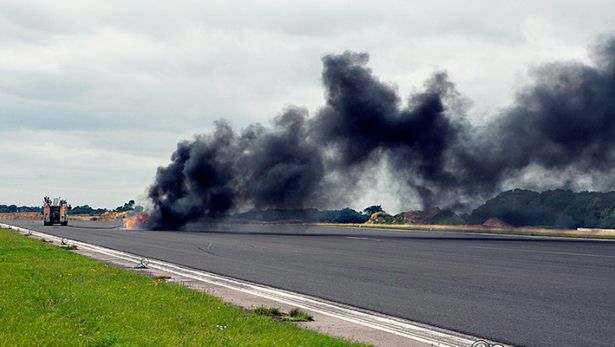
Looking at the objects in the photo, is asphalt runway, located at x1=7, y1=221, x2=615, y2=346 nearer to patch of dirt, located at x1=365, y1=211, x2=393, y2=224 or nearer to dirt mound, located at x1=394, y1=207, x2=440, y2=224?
dirt mound, located at x1=394, y1=207, x2=440, y2=224

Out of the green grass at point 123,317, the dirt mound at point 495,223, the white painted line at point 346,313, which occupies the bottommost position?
the white painted line at point 346,313

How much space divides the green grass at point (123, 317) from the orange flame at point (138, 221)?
181 feet

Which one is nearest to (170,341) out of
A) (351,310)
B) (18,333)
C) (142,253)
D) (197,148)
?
(18,333)

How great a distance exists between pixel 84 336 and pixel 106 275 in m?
8.53

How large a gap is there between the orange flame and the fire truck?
6.73 meters

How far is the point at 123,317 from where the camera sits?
33.9ft

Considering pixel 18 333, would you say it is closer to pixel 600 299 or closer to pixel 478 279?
pixel 600 299

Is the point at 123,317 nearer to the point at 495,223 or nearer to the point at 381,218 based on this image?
the point at 495,223

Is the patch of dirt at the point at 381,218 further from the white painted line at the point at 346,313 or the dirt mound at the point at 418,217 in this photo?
the white painted line at the point at 346,313

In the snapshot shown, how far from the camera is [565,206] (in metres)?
100

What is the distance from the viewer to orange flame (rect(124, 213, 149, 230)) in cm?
7003

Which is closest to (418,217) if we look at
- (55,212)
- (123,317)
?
(55,212)

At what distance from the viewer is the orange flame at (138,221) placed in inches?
2757

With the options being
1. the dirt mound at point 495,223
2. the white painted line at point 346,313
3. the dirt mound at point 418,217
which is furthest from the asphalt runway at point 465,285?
the dirt mound at point 418,217
